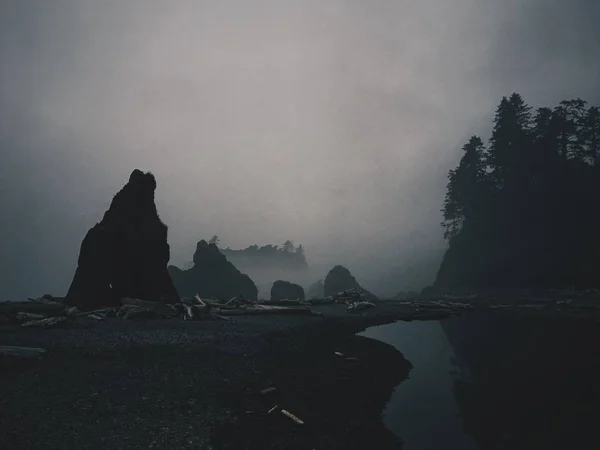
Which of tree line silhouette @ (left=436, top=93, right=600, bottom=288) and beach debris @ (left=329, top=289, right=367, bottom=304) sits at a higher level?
tree line silhouette @ (left=436, top=93, right=600, bottom=288)

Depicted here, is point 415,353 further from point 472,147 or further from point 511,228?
point 472,147

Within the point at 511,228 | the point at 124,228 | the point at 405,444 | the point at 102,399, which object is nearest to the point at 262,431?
the point at 405,444

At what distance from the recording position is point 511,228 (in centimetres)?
6819

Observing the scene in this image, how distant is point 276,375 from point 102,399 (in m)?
6.30

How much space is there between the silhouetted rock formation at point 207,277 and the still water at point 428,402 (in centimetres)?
5874

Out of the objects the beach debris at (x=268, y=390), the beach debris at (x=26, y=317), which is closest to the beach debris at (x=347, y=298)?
the beach debris at (x=26, y=317)

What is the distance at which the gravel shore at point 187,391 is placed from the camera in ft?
27.0

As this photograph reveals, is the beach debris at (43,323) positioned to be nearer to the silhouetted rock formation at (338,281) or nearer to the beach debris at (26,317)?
the beach debris at (26,317)

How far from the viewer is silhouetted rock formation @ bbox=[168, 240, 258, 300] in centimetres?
7575

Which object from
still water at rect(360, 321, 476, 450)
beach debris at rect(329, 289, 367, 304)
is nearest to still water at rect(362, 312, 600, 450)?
still water at rect(360, 321, 476, 450)

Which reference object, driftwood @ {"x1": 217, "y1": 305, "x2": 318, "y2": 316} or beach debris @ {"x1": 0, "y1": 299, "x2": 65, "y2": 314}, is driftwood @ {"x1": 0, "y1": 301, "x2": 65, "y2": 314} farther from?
driftwood @ {"x1": 217, "y1": 305, "x2": 318, "y2": 316}

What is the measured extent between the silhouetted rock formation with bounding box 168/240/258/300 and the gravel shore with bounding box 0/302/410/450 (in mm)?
58625

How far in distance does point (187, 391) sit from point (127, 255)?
23919mm

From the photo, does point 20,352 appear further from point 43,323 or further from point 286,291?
point 286,291
